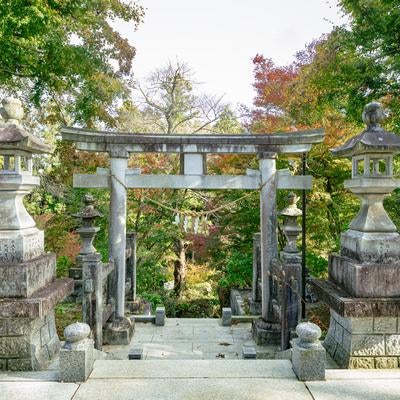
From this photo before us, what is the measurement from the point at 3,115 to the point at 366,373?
5222mm

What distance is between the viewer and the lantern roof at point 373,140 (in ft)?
15.5

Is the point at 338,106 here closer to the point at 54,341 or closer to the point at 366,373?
the point at 366,373

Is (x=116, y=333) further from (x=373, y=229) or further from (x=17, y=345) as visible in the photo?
(x=373, y=229)

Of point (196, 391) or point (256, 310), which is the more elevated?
point (196, 391)

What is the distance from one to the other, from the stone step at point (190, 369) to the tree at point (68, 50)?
6867 mm

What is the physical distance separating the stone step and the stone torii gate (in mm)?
3064

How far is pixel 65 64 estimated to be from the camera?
9.47 m

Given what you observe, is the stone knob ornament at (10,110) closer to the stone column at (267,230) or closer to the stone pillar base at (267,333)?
the stone column at (267,230)

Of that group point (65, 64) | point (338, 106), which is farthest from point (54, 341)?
point (338, 106)

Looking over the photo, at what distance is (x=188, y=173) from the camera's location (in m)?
7.80

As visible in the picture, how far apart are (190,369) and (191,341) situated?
3.43m

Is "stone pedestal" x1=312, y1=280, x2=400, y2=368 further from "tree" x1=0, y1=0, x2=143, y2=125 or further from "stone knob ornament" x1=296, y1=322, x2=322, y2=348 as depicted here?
"tree" x1=0, y1=0, x2=143, y2=125

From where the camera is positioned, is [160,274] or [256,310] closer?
[256,310]

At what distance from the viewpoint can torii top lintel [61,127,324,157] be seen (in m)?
7.59
